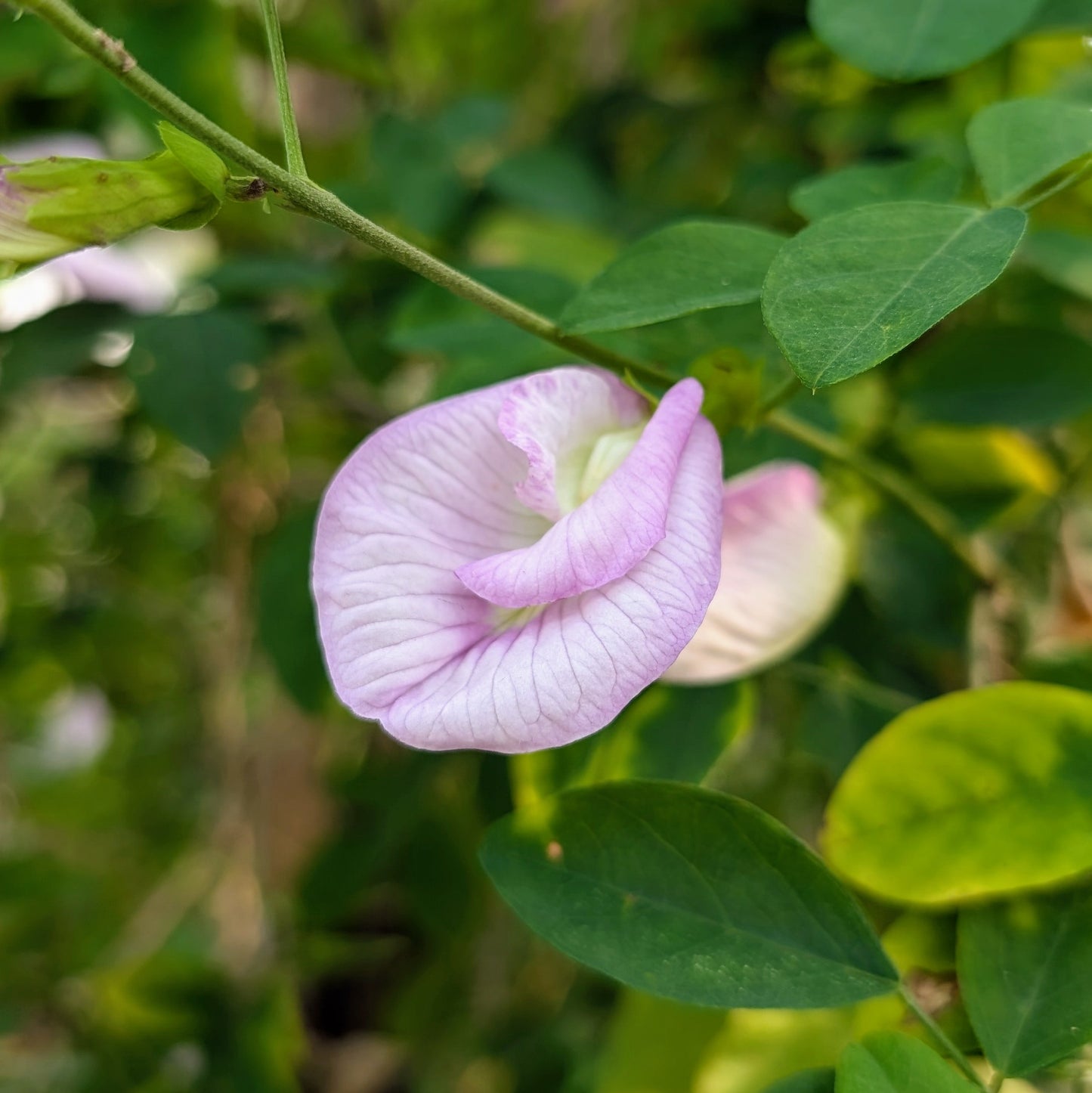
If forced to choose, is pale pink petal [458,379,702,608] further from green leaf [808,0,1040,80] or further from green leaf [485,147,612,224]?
green leaf [485,147,612,224]

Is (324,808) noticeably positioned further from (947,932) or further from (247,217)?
(947,932)

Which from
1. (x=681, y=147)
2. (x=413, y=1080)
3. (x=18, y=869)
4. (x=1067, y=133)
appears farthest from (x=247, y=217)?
(x=413, y=1080)

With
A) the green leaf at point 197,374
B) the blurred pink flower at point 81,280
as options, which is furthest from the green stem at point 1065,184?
the blurred pink flower at point 81,280

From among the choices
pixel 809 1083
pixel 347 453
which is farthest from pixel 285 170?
pixel 347 453

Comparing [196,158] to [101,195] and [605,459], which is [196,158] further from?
[605,459]

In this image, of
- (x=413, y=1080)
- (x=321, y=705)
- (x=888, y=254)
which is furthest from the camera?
(x=413, y=1080)

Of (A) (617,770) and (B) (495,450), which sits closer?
(B) (495,450)

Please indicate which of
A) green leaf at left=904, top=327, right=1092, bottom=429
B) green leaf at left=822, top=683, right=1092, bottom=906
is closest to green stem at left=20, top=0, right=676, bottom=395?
green leaf at left=822, top=683, right=1092, bottom=906
